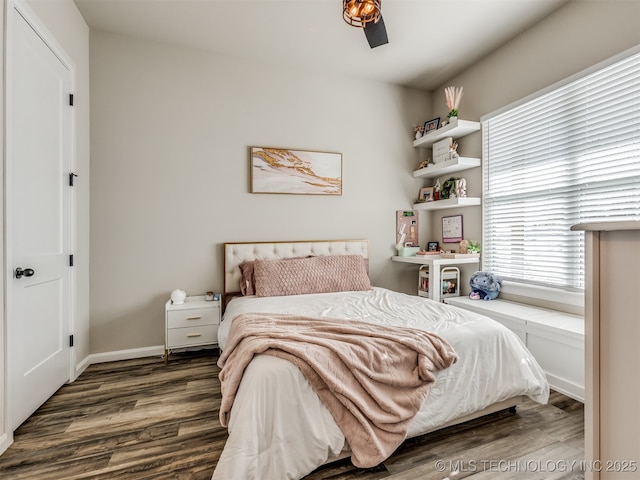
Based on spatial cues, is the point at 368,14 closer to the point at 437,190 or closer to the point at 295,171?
the point at 295,171

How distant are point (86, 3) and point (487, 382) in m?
4.02

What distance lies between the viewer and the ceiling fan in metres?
1.84

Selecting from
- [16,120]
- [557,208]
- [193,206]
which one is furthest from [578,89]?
[16,120]

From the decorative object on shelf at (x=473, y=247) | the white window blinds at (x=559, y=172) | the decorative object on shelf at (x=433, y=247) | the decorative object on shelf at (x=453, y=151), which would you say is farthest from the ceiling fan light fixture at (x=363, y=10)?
the decorative object on shelf at (x=433, y=247)

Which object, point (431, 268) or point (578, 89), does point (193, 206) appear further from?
point (578, 89)

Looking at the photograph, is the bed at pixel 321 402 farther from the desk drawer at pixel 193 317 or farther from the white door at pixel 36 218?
the white door at pixel 36 218

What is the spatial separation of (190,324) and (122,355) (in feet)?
2.53

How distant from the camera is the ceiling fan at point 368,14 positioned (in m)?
1.84

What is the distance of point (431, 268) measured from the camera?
3.42 metres

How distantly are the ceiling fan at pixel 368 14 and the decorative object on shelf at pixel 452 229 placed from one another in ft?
7.46

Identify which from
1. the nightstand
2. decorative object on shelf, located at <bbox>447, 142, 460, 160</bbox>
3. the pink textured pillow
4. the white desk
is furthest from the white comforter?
decorative object on shelf, located at <bbox>447, 142, 460, 160</bbox>

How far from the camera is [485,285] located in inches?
125

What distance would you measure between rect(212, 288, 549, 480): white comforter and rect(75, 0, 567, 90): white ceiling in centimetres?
242

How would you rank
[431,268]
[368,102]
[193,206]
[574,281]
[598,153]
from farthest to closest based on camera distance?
1. [368,102]
2. [431,268]
3. [193,206]
4. [574,281]
5. [598,153]
